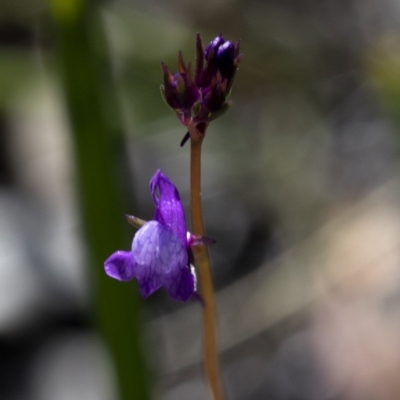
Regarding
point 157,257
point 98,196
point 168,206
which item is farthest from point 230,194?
point 157,257

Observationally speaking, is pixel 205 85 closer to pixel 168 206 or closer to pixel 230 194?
pixel 168 206

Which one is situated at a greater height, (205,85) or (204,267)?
(205,85)

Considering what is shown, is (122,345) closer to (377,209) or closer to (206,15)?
(377,209)

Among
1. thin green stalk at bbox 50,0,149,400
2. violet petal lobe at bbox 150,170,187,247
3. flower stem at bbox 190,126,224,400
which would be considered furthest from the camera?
thin green stalk at bbox 50,0,149,400

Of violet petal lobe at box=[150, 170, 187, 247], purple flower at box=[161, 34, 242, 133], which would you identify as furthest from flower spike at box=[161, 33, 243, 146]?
violet petal lobe at box=[150, 170, 187, 247]

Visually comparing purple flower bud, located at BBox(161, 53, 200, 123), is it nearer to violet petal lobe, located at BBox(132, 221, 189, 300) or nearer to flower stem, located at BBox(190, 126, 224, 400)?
flower stem, located at BBox(190, 126, 224, 400)

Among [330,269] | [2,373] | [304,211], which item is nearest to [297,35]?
[304,211]
